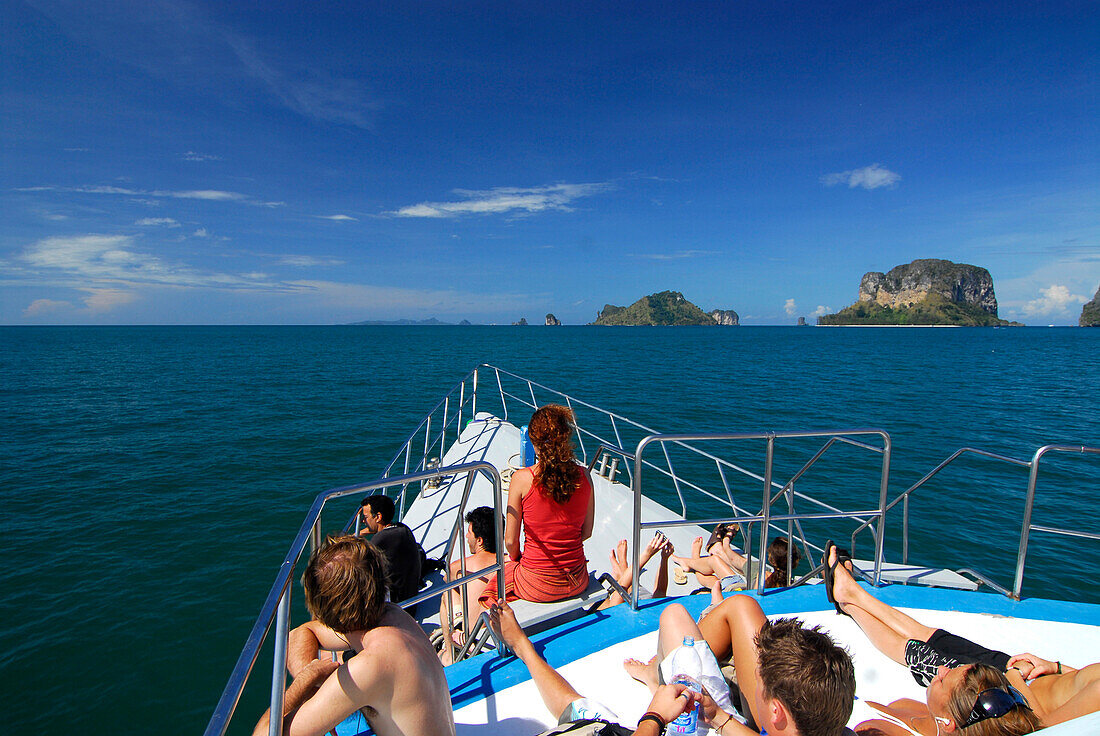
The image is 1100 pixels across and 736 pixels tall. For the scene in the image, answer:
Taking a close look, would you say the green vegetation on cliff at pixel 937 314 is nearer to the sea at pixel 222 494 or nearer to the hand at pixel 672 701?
the sea at pixel 222 494

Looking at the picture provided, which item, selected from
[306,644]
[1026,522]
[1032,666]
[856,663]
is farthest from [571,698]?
[1026,522]

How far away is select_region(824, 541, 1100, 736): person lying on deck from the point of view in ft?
6.17

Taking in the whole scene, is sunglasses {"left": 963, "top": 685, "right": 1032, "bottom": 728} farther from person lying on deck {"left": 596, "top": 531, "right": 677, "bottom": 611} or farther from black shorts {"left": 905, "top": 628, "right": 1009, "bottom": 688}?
person lying on deck {"left": 596, "top": 531, "right": 677, "bottom": 611}

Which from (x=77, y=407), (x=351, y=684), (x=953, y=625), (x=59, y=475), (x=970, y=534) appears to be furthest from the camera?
(x=77, y=407)

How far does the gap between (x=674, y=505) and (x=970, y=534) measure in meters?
5.80

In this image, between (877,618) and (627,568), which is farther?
(627,568)

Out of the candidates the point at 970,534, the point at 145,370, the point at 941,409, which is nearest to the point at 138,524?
the point at 970,534

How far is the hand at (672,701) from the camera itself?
2146 millimetres

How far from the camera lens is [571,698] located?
8.34 ft

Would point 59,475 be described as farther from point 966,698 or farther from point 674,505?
point 966,698

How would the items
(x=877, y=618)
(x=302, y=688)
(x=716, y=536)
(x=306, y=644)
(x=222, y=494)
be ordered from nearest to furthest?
(x=302, y=688) < (x=306, y=644) < (x=877, y=618) < (x=716, y=536) < (x=222, y=494)

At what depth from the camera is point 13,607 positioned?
304 inches

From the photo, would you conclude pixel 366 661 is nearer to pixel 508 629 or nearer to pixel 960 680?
pixel 508 629

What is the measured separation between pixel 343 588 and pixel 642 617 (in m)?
2.15
